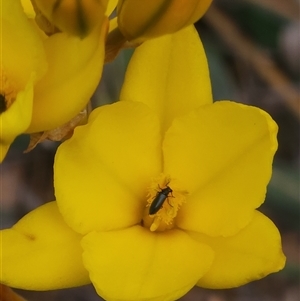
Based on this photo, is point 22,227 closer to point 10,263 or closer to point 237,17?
point 10,263

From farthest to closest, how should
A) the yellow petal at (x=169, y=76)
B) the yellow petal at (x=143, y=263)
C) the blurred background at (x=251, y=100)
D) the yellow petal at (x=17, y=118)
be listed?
1. the blurred background at (x=251, y=100)
2. the yellow petal at (x=169, y=76)
3. the yellow petal at (x=143, y=263)
4. the yellow petal at (x=17, y=118)

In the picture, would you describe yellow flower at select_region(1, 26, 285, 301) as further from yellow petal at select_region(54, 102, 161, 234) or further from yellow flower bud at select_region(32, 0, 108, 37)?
yellow flower bud at select_region(32, 0, 108, 37)

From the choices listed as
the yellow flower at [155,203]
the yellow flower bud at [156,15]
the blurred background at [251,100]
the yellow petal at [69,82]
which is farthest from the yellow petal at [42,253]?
the blurred background at [251,100]

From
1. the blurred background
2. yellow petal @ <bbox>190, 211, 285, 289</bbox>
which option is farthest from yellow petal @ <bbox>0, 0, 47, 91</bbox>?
the blurred background

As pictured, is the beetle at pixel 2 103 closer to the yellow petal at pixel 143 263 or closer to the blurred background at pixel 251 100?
the yellow petal at pixel 143 263

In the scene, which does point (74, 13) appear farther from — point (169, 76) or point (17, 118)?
point (169, 76)

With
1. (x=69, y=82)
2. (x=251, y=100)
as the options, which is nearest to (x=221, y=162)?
(x=69, y=82)
